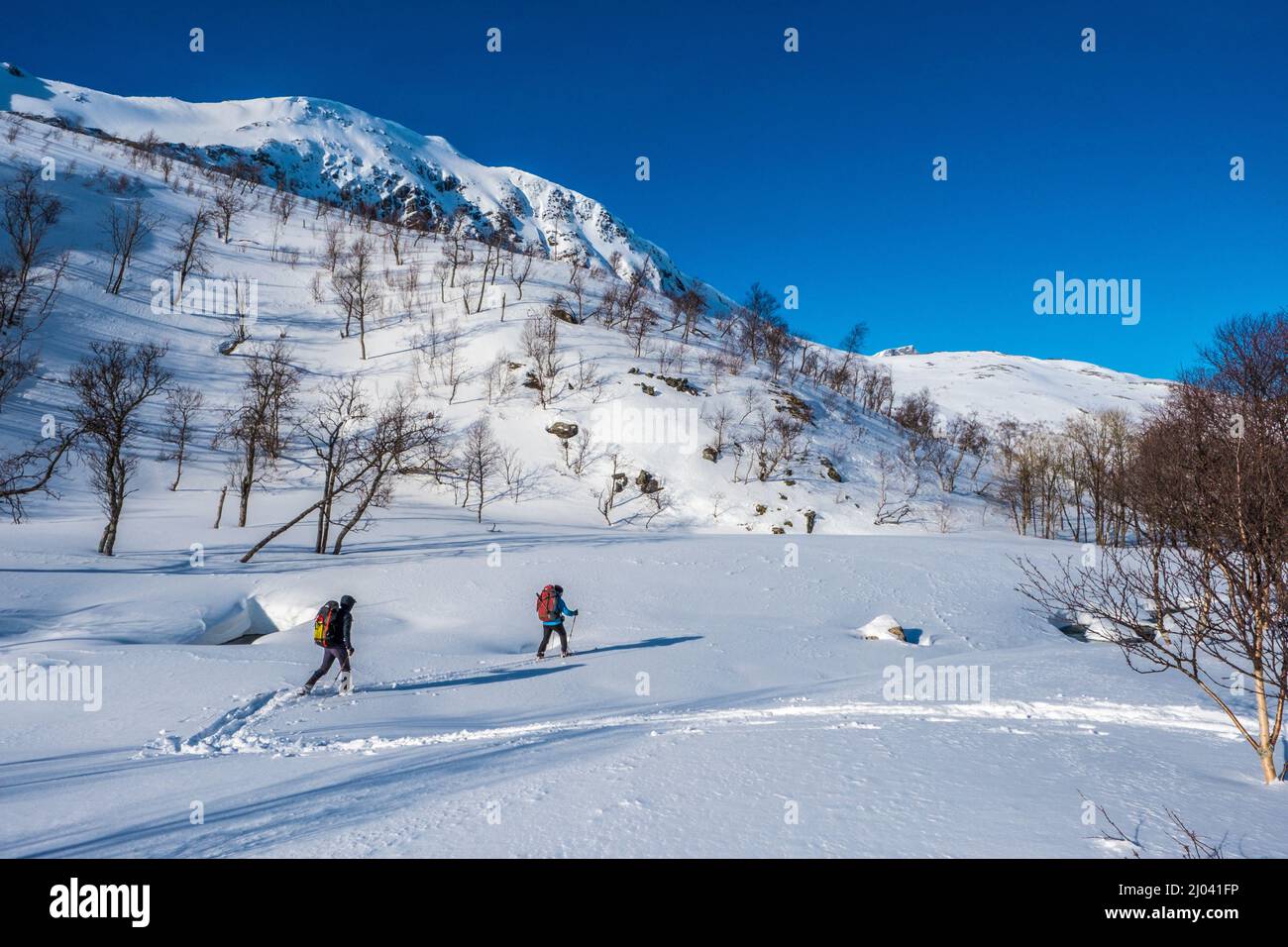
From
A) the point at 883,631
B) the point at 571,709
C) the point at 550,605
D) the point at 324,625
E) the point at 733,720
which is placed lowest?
the point at 883,631

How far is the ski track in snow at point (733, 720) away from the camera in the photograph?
29.2 feet

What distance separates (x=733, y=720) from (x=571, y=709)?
131 inches

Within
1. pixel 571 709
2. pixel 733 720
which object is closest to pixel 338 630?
pixel 571 709

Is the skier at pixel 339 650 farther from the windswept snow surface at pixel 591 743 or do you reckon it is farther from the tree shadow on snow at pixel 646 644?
the tree shadow on snow at pixel 646 644

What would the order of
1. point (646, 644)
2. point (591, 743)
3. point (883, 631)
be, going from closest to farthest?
point (591, 743)
point (646, 644)
point (883, 631)

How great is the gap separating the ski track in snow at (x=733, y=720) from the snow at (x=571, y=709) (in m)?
0.09

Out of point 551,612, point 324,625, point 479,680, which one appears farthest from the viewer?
point 551,612

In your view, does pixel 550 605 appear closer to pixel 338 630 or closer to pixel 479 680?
pixel 479 680

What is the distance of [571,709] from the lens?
1170cm

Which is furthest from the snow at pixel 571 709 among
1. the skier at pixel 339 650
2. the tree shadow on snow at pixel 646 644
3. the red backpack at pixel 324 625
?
the red backpack at pixel 324 625

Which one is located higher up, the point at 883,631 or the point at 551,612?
the point at 551,612

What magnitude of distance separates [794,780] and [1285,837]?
14.3 feet
